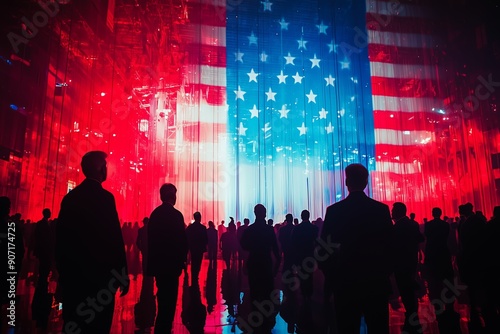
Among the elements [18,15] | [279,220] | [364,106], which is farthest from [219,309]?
[18,15]

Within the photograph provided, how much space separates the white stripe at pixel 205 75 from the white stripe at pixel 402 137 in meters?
11.1

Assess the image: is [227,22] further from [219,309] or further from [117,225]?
[117,225]

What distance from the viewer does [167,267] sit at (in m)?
3.89

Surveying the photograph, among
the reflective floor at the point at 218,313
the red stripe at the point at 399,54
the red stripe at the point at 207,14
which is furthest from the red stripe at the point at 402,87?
the reflective floor at the point at 218,313

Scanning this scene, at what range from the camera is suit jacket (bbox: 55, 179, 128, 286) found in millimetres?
2551

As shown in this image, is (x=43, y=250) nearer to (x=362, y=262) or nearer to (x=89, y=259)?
(x=89, y=259)

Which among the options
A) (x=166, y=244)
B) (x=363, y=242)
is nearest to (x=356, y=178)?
(x=363, y=242)

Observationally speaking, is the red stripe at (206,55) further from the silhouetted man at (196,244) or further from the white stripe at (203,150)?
the silhouetted man at (196,244)

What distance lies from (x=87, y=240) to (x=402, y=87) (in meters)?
23.3

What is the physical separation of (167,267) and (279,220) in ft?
54.7

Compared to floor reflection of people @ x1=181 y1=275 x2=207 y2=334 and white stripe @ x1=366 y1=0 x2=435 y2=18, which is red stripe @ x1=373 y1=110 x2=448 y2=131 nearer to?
white stripe @ x1=366 y1=0 x2=435 y2=18

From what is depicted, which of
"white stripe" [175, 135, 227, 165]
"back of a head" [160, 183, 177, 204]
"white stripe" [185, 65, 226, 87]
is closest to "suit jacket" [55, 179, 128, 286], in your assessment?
"back of a head" [160, 183, 177, 204]

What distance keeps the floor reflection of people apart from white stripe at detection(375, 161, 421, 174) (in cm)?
1717

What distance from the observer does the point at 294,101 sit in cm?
2008
